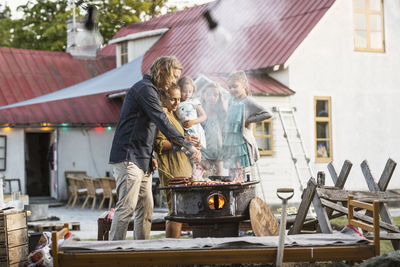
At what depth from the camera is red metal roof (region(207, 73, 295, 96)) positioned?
47.3ft

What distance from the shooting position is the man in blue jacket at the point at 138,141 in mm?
5574

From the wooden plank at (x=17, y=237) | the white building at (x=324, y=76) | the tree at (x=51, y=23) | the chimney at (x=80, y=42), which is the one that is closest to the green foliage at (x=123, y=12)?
the tree at (x=51, y=23)

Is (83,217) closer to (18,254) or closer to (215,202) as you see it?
(18,254)

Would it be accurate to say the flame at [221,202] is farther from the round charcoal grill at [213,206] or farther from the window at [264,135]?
the window at [264,135]

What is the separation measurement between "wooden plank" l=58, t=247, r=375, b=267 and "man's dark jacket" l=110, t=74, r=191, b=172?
97cm

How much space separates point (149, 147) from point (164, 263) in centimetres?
117

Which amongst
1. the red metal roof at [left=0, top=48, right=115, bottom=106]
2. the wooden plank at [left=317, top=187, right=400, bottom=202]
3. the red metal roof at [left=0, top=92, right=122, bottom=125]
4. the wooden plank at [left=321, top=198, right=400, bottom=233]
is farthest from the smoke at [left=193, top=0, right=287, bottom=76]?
the wooden plank at [left=321, top=198, right=400, bottom=233]

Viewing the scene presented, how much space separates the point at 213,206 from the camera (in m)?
5.80

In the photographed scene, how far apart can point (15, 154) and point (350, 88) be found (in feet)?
30.0

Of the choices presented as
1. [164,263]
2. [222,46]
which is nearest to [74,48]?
[222,46]

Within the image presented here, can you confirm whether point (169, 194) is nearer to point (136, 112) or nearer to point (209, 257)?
point (136, 112)

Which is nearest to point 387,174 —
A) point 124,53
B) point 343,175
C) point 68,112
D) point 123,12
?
point 343,175

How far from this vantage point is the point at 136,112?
5680 millimetres

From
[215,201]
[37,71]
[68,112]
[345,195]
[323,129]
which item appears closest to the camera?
[215,201]
